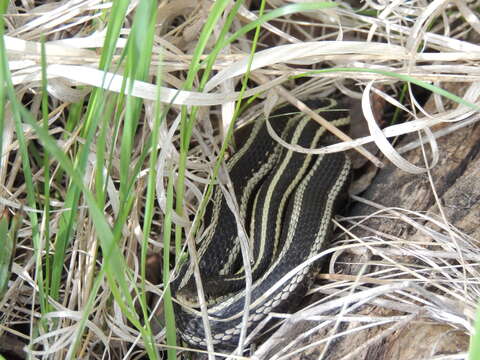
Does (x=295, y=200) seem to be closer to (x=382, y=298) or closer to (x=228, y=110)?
(x=228, y=110)

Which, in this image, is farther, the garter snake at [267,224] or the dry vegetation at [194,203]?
the garter snake at [267,224]

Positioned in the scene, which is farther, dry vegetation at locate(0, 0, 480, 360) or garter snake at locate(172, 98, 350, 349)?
garter snake at locate(172, 98, 350, 349)

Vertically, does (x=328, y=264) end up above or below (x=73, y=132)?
below

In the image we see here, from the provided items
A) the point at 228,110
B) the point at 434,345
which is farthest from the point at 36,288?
the point at 434,345
